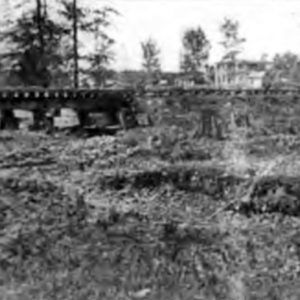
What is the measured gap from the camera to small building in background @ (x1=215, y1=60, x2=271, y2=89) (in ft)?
155

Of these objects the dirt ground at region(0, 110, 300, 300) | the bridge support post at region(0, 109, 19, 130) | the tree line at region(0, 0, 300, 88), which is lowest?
the dirt ground at region(0, 110, 300, 300)

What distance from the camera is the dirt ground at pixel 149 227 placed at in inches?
152

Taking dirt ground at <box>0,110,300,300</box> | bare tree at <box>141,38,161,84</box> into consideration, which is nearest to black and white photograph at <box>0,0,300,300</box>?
dirt ground at <box>0,110,300,300</box>

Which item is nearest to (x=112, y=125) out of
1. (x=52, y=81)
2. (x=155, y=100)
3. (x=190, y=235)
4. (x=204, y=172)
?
(x=155, y=100)

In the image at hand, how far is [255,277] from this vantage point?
4062 mm

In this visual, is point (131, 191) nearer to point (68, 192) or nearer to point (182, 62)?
point (68, 192)

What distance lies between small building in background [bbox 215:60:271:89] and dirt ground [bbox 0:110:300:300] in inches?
1512

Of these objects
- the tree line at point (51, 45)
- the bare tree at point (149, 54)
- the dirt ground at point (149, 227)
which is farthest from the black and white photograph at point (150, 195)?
the bare tree at point (149, 54)

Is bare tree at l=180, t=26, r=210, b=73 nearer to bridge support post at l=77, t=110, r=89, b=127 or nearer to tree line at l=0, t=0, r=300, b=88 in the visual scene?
tree line at l=0, t=0, r=300, b=88

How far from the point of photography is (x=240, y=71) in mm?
52469

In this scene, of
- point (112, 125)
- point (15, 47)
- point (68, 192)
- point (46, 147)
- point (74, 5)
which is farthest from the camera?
point (74, 5)

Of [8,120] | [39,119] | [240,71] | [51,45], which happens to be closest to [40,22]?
[51,45]

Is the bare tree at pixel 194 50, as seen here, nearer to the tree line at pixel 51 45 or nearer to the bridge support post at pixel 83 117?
the tree line at pixel 51 45

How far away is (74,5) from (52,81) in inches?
153
